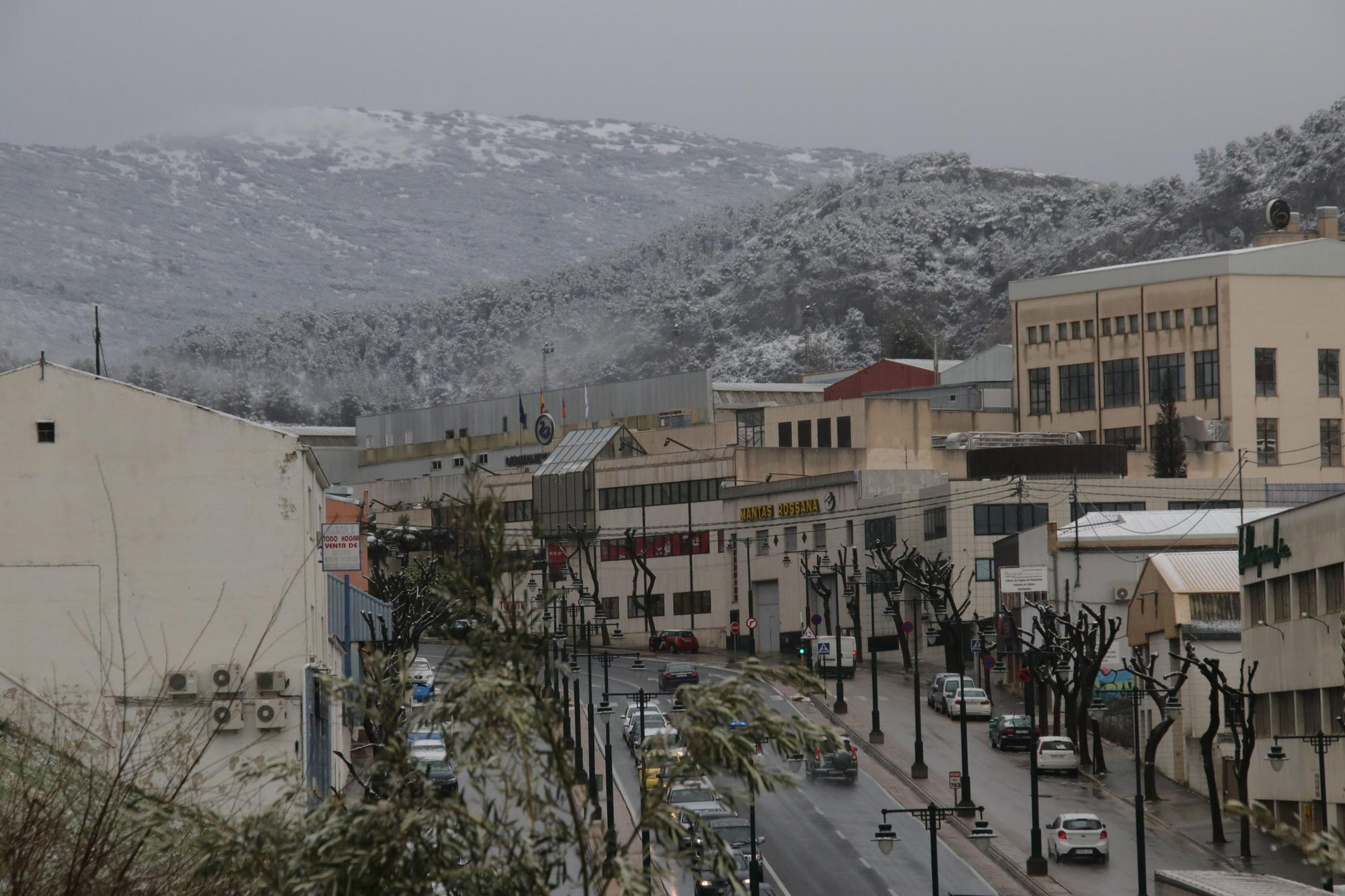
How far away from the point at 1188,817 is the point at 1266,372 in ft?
226

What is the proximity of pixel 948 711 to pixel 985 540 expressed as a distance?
2363 centimetres

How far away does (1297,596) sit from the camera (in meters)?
56.1

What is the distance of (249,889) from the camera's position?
743 inches

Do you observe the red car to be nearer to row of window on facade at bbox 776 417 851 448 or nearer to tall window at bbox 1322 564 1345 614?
row of window on facade at bbox 776 417 851 448

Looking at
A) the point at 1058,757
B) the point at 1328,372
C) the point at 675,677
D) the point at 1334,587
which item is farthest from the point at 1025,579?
the point at 1328,372

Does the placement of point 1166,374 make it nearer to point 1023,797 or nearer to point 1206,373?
point 1206,373

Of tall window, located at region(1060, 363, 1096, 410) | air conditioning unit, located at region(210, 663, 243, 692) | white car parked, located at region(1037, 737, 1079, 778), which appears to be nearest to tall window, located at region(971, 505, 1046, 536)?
tall window, located at region(1060, 363, 1096, 410)

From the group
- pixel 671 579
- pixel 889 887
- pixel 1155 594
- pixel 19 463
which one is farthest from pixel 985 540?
pixel 19 463

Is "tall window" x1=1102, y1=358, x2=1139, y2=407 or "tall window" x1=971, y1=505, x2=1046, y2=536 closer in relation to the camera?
"tall window" x1=971, y1=505, x2=1046, y2=536

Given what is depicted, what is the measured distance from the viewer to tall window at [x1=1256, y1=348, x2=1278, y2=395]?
403 ft

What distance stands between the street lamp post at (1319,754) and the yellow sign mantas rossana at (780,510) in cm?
5244

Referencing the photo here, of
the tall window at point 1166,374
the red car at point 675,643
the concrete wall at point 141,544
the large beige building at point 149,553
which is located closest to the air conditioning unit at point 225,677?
the large beige building at point 149,553

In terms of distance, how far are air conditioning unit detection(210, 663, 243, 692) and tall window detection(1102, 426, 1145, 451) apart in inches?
3498

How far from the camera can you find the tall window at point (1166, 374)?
12462 centimetres
